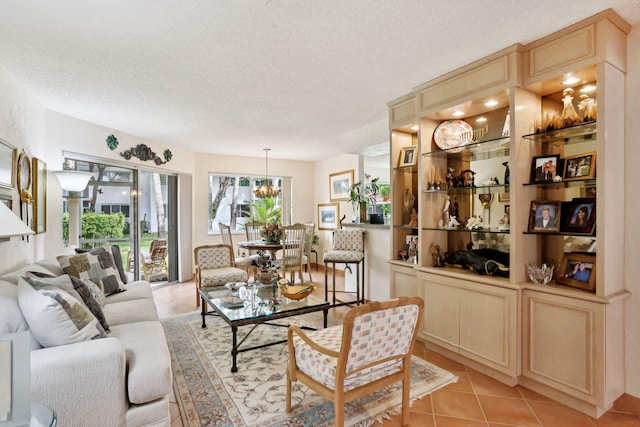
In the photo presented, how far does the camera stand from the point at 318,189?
7613 mm

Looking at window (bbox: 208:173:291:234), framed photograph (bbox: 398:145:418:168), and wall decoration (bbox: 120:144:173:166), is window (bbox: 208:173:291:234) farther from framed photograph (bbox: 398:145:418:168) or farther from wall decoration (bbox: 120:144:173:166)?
framed photograph (bbox: 398:145:418:168)

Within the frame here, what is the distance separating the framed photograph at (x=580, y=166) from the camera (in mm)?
2176

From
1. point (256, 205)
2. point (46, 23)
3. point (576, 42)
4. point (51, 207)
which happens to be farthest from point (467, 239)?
point (256, 205)

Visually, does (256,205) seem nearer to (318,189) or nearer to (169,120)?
(318,189)

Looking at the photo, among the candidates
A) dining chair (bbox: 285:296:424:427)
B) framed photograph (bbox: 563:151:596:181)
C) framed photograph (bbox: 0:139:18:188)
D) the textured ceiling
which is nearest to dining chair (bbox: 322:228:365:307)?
the textured ceiling

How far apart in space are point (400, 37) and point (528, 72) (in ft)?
3.22

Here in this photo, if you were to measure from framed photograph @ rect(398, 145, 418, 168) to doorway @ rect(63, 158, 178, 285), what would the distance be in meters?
3.78

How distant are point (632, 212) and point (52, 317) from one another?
349 centimetres

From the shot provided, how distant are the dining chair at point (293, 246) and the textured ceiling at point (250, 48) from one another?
199 centimetres

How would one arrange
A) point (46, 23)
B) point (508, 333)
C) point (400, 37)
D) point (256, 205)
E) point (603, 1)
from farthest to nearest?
point (256, 205), point (508, 333), point (400, 37), point (46, 23), point (603, 1)

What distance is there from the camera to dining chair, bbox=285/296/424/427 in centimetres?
161

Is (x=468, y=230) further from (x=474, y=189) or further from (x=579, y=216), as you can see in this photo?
(x=579, y=216)

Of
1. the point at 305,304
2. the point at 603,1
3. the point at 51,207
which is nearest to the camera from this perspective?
the point at 603,1

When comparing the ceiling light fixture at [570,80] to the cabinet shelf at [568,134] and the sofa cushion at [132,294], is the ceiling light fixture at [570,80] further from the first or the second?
the sofa cushion at [132,294]
